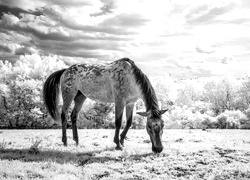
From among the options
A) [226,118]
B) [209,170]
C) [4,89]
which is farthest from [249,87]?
[209,170]

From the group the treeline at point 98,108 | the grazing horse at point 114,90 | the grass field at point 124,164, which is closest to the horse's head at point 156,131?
the grazing horse at point 114,90

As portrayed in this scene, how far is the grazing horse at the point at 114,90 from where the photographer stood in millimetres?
8398

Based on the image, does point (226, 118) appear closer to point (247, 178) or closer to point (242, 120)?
point (242, 120)

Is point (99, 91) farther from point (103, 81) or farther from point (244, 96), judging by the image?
point (244, 96)

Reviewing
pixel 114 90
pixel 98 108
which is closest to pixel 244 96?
pixel 98 108

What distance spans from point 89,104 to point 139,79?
40.2 metres

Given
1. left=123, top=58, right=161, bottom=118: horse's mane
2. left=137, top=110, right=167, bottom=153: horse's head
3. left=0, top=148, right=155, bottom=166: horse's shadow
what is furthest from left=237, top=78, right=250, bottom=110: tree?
left=0, top=148, right=155, bottom=166: horse's shadow

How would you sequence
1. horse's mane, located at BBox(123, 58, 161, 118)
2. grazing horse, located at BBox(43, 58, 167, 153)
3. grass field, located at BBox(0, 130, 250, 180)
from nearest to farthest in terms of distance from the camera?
grass field, located at BBox(0, 130, 250, 180), grazing horse, located at BBox(43, 58, 167, 153), horse's mane, located at BBox(123, 58, 161, 118)

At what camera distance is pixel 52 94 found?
11.8 meters

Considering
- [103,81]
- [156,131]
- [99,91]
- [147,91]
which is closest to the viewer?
[156,131]

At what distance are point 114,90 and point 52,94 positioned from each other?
3.71m

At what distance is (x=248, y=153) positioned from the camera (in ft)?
28.7

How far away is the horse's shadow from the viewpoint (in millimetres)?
7801

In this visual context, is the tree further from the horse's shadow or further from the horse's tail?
the horse's shadow
